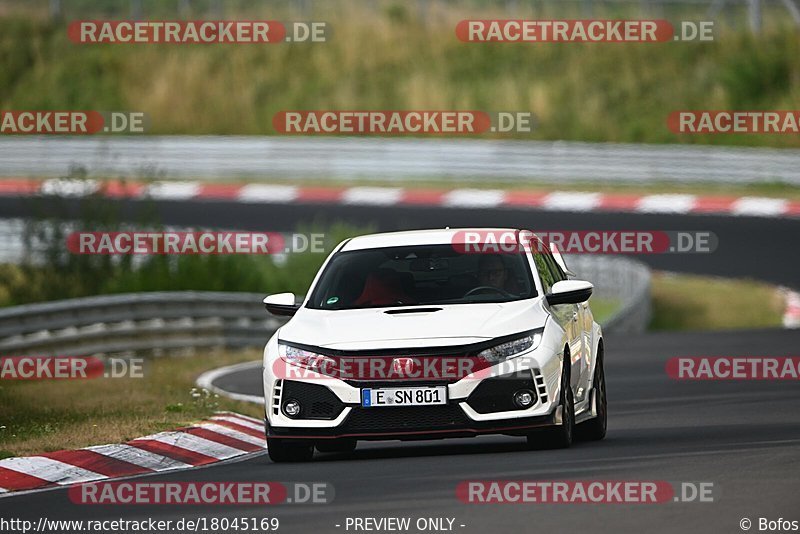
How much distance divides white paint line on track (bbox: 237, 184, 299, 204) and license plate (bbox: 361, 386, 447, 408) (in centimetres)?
2962

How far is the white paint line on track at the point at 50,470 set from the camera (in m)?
12.0

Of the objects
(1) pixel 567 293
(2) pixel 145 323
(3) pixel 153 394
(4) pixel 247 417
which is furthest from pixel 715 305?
(1) pixel 567 293

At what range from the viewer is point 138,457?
12.9m

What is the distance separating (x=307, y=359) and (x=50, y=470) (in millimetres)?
1681

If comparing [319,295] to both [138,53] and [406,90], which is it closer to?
[406,90]

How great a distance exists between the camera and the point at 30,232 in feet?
83.4

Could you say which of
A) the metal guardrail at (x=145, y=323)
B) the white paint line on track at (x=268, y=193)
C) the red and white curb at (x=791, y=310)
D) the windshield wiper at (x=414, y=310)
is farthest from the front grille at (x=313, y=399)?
the white paint line on track at (x=268, y=193)

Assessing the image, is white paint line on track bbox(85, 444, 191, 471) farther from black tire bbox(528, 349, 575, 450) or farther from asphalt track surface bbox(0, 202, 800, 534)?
black tire bbox(528, 349, 575, 450)

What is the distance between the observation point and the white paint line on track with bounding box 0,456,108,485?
1200 centimetres

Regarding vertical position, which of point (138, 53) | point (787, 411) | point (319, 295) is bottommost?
point (787, 411)

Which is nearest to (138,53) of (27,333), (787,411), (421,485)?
(27,333)

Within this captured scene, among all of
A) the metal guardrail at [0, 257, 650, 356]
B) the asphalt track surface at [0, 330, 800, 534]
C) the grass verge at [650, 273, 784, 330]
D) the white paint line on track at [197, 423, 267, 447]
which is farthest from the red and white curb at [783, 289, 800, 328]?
the white paint line on track at [197, 423, 267, 447]

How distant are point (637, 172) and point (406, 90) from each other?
35.1ft

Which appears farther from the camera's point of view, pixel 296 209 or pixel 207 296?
pixel 296 209
